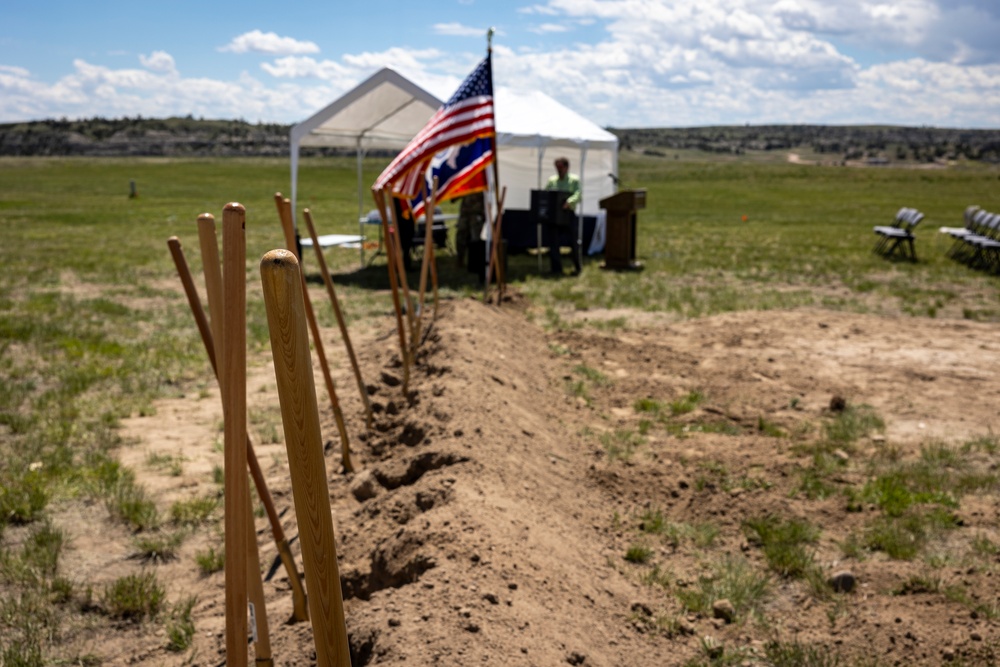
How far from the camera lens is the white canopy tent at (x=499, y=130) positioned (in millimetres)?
14477

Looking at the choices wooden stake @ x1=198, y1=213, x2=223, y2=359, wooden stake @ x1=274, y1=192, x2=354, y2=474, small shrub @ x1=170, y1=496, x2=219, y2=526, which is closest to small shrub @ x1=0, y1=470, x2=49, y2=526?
small shrub @ x1=170, y1=496, x2=219, y2=526

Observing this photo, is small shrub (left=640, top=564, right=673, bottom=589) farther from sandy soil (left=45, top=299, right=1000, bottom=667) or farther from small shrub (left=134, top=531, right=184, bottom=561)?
small shrub (left=134, top=531, right=184, bottom=561)

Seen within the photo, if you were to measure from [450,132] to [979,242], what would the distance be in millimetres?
11777

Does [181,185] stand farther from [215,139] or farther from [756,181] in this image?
[215,139]

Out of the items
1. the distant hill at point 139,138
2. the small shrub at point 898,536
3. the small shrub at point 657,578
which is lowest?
the small shrub at point 657,578

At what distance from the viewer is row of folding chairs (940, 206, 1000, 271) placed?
53.3ft

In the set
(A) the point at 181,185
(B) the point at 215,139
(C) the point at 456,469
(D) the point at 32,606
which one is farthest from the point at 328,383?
(B) the point at 215,139

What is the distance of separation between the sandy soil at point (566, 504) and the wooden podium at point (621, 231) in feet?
22.0

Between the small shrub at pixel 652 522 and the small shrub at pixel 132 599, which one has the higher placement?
the small shrub at pixel 652 522

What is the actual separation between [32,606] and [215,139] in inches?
4646

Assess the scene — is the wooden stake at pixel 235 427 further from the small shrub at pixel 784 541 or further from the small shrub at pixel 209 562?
the small shrub at pixel 784 541

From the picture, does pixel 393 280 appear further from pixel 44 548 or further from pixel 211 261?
pixel 211 261

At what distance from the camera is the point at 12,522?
515cm

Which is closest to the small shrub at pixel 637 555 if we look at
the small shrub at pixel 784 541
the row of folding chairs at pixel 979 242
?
the small shrub at pixel 784 541
